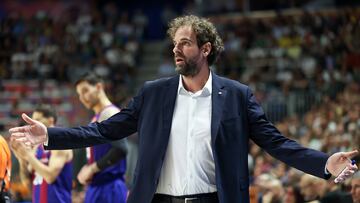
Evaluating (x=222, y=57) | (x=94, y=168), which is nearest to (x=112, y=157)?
(x=94, y=168)

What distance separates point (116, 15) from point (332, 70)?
9.05 m

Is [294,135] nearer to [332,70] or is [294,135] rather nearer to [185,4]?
[332,70]

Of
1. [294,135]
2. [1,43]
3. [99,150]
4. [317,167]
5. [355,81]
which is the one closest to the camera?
[317,167]

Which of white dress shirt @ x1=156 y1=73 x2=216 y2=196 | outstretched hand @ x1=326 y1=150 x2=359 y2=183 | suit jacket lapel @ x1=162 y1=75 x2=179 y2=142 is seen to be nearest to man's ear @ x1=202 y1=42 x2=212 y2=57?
suit jacket lapel @ x1=162 y1=75 x2=179 y2=142

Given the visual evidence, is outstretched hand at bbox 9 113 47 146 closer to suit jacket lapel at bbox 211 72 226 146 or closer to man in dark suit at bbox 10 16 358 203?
man in dark suit at bbox 10 16 358 203

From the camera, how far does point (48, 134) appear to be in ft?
15.7

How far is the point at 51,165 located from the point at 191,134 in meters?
2.52

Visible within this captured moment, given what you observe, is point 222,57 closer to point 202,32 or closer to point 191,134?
point 202,32

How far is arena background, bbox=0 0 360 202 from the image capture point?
15.1 meters

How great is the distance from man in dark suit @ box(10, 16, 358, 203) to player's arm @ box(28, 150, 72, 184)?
2027mm

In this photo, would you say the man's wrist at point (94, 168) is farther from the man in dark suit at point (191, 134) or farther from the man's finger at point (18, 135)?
the man's finger at point (18, 135)

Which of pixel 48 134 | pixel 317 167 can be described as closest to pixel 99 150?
pixel 48 134

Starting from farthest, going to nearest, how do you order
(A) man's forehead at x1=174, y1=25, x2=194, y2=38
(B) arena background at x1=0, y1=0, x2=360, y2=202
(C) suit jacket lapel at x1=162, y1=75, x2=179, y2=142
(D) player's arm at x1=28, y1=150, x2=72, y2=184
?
(B) arena background at x1=0, y1=0, x2=360, y2=202 < (D) player's arm at x1=28, y1=150, x2=72, y2=184 < (A) man's forehead at x1=174, y1=25, x2=194, y2=38 < (C) suit jacket lapel at x1=162, y1=75, x2=179, y2=142

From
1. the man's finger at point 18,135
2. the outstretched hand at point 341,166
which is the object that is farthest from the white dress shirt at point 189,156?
the man's finger at point 18,135
